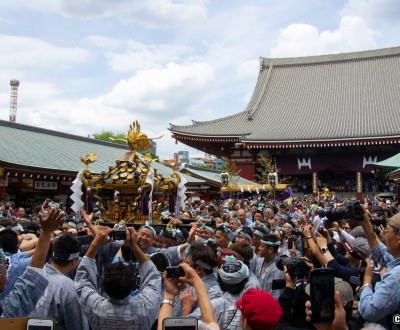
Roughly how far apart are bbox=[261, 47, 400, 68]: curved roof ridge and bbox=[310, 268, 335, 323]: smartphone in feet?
117

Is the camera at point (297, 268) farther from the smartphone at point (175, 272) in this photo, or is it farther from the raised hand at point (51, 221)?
the raised hand at point (51, 221)

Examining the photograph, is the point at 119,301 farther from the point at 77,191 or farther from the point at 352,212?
the point at 77,191

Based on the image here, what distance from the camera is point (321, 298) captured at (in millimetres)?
2133

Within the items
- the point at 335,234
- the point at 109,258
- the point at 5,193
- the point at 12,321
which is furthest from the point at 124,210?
the point at 5,193

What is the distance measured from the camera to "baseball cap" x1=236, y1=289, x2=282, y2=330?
91.4 inches

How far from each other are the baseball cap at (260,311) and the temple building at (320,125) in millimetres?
24787

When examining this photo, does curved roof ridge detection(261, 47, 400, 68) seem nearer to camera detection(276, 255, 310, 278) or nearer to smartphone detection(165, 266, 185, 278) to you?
camera detection(276, 255, 310, 278)

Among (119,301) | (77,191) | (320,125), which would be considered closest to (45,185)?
(77,191)

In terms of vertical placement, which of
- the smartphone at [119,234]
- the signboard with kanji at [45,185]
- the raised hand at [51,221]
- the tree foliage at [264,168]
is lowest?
the smartphone at [119,234]

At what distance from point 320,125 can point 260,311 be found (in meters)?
28.7

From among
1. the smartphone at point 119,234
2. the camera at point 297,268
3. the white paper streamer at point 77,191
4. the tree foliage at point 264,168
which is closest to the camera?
the camera at point 297,268

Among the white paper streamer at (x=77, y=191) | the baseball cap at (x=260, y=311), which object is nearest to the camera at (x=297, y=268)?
the baseball cap at (x=260, y=311)

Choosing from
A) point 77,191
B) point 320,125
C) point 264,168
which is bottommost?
point 77,191

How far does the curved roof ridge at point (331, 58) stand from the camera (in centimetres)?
3409
